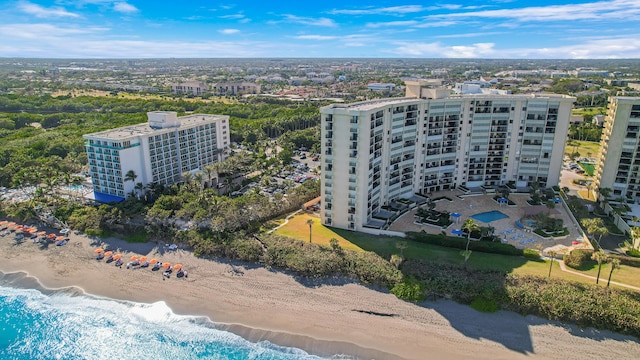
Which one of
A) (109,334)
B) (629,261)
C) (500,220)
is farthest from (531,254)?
(109,334)

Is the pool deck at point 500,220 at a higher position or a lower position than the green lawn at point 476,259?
higher

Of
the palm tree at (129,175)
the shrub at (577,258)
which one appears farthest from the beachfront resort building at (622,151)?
the palm tree at (129,175)

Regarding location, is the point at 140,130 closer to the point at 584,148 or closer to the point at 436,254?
the point at 436,254

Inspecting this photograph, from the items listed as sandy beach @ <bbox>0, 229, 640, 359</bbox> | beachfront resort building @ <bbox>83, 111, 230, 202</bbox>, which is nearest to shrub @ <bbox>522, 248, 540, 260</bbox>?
sandy beach @ <bbox>0, 229, 640, 359</bbox>

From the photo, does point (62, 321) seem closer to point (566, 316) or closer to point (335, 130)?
point (335, 130)

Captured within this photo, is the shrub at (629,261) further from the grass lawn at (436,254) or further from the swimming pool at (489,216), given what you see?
the swimming pool at (489,216)

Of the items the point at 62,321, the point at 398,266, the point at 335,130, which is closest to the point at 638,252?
the point at 398,266
